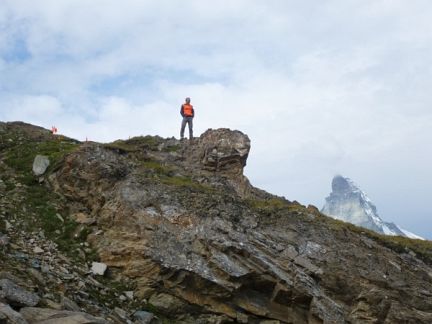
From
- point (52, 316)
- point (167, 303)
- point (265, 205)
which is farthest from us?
point (265, 205)

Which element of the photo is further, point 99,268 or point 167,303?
point 99,268

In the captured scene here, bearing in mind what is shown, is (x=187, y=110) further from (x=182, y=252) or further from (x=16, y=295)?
(x=16, y=295)

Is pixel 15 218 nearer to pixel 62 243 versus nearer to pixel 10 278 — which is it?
pixel 62 243

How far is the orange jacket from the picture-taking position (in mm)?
36531

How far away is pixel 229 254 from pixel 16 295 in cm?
996

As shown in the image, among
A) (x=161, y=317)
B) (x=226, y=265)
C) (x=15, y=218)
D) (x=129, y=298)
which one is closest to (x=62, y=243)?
(x=15, y=218)

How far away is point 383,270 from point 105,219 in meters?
13.6

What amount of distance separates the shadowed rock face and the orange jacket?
31.0ft

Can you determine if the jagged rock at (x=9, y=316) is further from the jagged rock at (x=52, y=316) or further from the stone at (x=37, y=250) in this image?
the stone at (x=37, y=250)

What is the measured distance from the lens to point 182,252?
21.3 meters

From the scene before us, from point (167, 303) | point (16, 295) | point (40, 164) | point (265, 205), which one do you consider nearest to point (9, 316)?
point (16, 295)

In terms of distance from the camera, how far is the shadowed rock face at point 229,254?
2047cm

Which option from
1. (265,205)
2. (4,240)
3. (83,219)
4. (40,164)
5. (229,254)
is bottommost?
(4,240)

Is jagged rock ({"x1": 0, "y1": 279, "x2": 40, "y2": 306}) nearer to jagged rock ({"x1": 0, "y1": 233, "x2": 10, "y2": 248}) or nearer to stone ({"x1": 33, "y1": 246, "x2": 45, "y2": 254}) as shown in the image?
jagged rock ({"x1": 0, "y1": 233, "x2": 10, "y2": 248})
